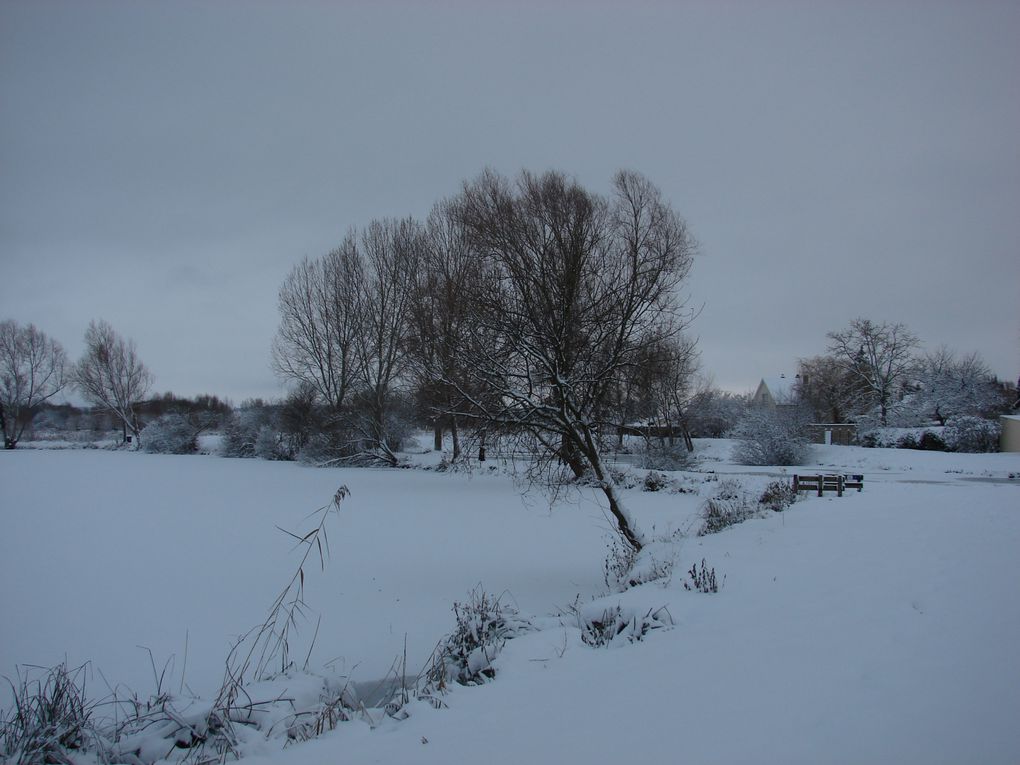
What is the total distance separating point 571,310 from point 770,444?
20.7 meters

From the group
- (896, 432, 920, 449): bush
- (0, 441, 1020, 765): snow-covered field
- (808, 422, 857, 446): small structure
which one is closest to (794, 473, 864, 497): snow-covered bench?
(0, 441, 1020, 765): snow-covered field

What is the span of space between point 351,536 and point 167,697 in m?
8.01

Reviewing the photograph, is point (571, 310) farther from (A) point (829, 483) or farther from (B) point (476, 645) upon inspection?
(A) point (829, 483)

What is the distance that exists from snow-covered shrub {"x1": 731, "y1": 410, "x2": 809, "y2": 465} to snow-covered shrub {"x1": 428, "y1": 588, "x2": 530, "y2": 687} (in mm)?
24055

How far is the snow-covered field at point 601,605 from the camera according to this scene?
2887mm

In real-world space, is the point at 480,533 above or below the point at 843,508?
below

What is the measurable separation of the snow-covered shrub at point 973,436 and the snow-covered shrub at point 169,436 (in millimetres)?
50050

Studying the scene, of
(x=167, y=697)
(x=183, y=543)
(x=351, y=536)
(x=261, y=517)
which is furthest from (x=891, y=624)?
(x=261, y=517)

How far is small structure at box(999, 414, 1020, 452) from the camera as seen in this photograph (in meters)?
26.7

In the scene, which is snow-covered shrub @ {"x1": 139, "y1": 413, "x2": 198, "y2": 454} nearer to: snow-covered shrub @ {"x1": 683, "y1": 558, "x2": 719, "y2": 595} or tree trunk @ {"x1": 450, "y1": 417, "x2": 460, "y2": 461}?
tree trunk @ {"x1": 450, "y1": 417, "x2": 460, "y2": 461}

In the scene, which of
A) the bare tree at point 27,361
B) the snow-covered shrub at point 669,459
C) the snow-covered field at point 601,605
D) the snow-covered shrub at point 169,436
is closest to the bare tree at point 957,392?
the snow-covered shrub at point 669,459

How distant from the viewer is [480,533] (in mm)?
11992

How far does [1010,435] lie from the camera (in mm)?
27219

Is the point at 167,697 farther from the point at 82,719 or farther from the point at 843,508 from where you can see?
the point at 843,508
